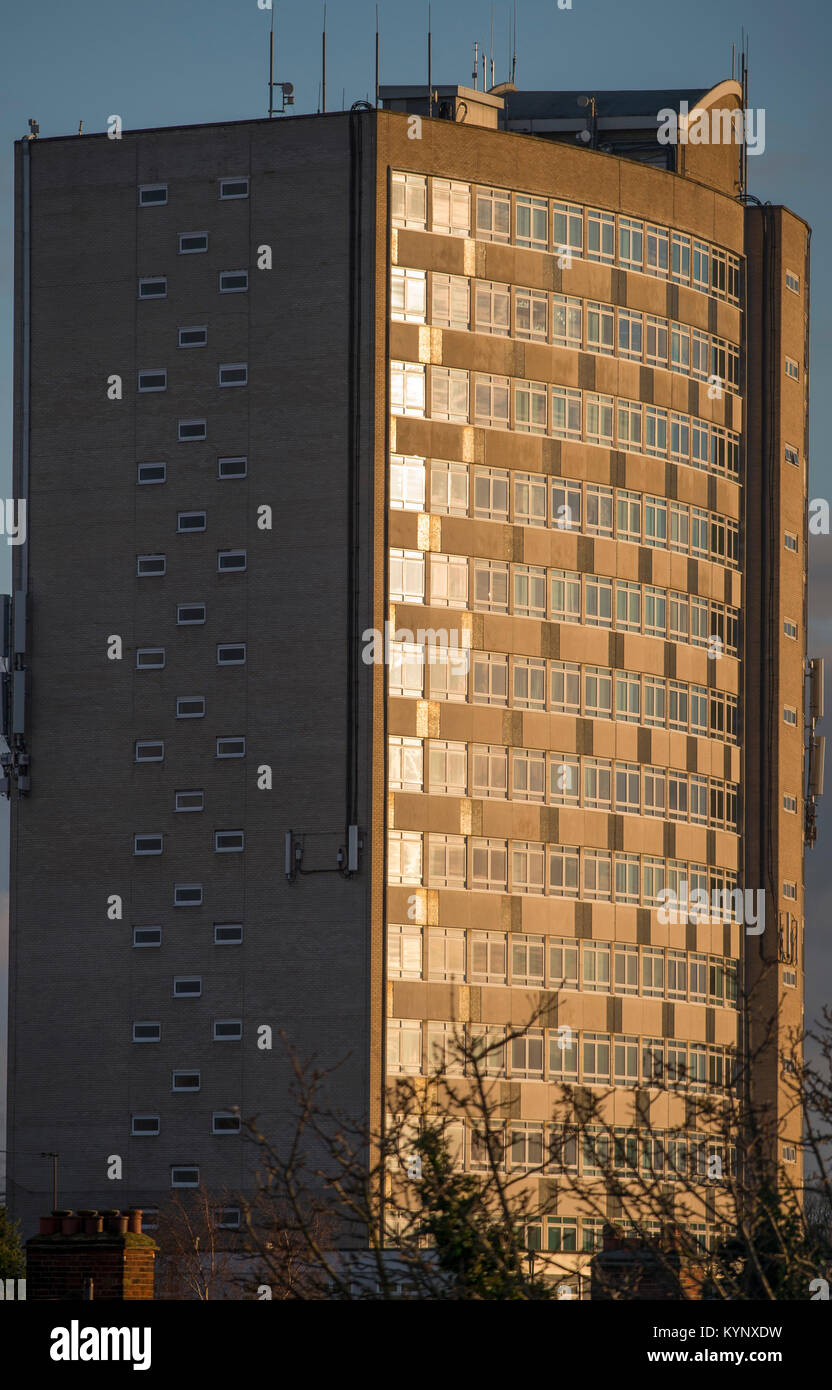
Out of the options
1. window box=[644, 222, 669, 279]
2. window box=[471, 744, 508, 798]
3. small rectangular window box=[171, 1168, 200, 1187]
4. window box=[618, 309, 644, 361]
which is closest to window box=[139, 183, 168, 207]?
window box=[618, 309, 644, 361]

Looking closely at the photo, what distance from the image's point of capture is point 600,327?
306 feet

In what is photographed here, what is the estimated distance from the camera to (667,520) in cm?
9512

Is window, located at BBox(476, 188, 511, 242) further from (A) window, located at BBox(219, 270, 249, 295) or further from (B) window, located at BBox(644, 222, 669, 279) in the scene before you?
(A) window, located at BBox(219, 270, 249, 295)

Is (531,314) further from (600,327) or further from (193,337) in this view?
(193,337)

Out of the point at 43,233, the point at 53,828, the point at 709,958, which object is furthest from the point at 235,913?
the point at 43,233

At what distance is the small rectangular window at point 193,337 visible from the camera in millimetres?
88188

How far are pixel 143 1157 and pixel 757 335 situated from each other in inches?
1645

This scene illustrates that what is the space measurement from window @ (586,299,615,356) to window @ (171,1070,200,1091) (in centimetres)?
3090

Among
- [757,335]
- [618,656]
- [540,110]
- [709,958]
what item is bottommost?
[709,958]

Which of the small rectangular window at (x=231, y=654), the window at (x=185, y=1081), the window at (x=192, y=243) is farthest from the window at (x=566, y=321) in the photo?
the window at (x=185, y=1081)

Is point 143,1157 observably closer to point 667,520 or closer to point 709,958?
point 709,958

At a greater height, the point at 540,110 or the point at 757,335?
the point at 540,110

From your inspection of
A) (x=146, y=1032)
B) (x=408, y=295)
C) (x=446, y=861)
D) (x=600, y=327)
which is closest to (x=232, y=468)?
(x=408, y=295)
